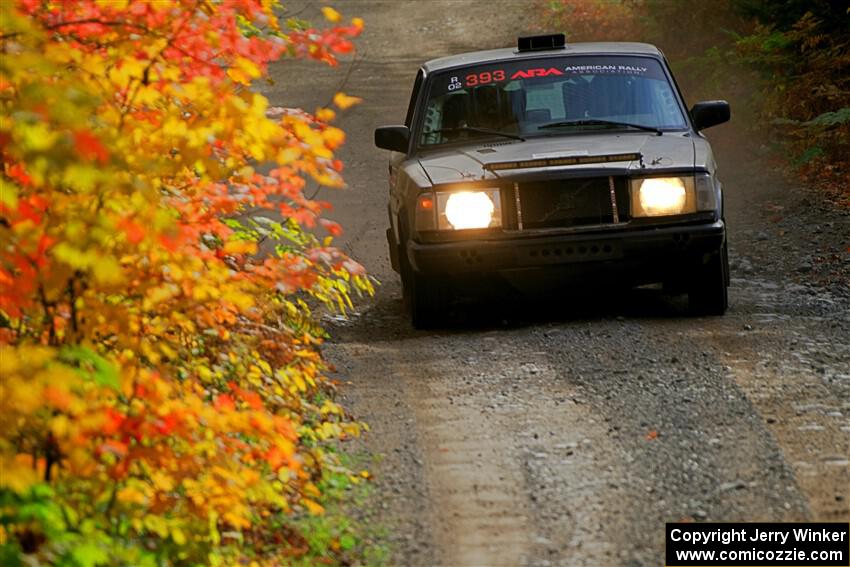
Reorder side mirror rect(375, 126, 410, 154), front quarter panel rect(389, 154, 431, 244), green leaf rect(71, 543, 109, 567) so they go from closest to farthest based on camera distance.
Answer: green leaf rect(71, 543, 109, 567)
front quarter panel rect(389, 154, 431, 244)
side mirror rect(375, 126, 410, 154)

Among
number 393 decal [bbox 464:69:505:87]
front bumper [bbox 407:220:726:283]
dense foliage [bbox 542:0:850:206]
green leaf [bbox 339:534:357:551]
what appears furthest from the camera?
dense foliage [bbox 542:0:850:206]

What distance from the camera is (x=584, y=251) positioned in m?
8.13

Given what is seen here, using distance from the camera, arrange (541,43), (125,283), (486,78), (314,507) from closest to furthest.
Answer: (125,283) < (314,507) < (486,78) < (541,43)

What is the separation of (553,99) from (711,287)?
1.66 meters

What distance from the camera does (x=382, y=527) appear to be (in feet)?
17.0

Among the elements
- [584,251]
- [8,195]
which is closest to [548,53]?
[584,251]

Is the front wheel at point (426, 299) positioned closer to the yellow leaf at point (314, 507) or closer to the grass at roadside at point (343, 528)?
the grass at roadside at point (343, 528)

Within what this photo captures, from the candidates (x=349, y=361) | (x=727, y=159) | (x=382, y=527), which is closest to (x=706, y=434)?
(x=382, y=527)

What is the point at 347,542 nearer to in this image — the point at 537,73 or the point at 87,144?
the point at 87,144

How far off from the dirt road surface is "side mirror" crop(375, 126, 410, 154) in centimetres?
120

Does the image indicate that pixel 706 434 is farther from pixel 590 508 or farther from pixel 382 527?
pixel 382 527

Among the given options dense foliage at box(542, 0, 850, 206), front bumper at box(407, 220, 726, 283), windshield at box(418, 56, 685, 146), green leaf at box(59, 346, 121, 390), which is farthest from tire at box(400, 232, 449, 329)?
dense foliage at box(542, 0, 850, 206)

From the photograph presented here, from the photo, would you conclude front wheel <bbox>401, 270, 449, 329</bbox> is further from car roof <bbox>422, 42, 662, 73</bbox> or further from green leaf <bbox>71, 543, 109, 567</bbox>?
green leaf <bbox>71, 543, 109, 567</bbox>

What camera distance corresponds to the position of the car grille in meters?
8.13
